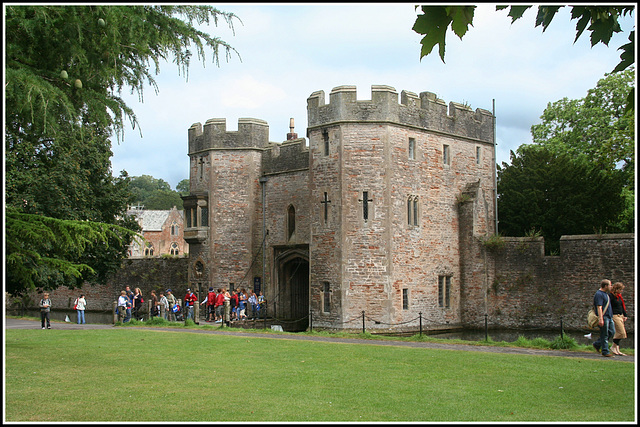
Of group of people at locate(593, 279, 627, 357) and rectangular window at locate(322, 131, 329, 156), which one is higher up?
rectangular window at locate(322, 131, 329, 156)

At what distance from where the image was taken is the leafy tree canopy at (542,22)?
4289mm

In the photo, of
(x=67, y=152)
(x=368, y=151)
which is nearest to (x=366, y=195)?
(x=368, y=151)

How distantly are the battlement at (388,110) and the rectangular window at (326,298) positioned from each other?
6.03m

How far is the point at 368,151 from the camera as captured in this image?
25031 millimetres

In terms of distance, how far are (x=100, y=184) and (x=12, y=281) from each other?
17.2 meters

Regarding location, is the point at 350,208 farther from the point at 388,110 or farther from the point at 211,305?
the point at 211,305

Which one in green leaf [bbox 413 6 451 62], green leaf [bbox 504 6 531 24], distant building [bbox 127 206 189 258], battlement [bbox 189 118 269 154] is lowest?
green leaf [bbox 413 6 451 62]

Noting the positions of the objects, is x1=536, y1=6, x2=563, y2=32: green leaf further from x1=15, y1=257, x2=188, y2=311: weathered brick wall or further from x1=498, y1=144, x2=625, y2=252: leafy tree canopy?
x1=15, y1=257, x2=188, y2=311: weathered brick wall

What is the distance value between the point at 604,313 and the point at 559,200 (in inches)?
683

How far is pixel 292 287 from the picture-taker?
2989cm

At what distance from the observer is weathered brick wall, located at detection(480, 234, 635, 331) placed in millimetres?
24188

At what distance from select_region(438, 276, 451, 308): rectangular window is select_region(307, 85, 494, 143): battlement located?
5954mm

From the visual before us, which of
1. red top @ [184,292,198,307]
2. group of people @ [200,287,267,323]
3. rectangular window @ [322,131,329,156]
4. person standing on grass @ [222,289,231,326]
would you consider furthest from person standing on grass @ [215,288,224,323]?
rectangular window @ [322,131,329,156]

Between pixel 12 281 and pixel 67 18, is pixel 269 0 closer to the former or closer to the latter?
pixel 67 18
